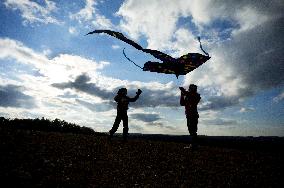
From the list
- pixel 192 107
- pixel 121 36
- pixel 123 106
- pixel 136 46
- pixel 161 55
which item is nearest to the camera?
pixel 136 46

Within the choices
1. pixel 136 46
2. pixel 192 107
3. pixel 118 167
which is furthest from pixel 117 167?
pixel 192 107

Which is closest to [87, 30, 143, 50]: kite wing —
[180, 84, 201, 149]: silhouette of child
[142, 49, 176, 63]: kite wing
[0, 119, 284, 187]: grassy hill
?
[142, 49, 176, 63]: kite wing

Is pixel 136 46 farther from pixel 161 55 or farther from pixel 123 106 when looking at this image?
pixel 123 106

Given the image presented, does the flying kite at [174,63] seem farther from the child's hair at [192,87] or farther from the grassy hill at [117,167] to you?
the grassy hill at [117,167]

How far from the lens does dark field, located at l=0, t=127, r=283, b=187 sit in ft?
20.3

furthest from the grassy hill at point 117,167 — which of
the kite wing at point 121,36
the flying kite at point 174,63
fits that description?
the kite wing at point 121,36

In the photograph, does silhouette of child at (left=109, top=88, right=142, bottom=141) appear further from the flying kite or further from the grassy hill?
the flying kite

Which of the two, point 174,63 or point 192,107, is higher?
point 174,63

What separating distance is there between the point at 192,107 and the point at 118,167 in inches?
164

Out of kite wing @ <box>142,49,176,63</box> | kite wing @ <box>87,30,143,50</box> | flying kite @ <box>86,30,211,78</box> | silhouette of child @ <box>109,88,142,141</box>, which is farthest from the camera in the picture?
silhouette of child @ <box>109,88,142,141</box>

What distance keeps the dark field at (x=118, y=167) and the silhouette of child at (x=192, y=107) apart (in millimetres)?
986

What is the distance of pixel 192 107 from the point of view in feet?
34.2

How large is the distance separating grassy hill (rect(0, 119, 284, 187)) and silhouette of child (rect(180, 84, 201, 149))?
38.0 inches

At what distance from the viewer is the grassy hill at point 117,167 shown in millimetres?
6180
